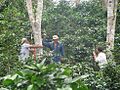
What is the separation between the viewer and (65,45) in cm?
1445

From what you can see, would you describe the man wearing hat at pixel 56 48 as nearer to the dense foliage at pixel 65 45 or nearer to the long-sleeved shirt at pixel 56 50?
the long-sleeved shirt at pixel 56 50

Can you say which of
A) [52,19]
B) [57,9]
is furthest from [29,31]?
[57,9]

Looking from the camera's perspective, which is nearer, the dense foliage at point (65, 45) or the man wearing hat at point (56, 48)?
the dense foliage at point (65, 45)

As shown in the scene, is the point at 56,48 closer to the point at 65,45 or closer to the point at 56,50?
the point at 56,50

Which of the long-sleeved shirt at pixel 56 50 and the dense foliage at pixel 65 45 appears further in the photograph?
the long-sleeved shirt at pixel 56 50

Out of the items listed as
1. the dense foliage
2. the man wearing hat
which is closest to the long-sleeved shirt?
the man wearing hat

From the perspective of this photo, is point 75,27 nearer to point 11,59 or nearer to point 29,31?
point 29,31

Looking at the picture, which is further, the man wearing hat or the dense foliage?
the man wearing hat

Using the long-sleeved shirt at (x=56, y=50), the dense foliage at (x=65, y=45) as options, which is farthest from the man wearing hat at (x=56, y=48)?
the dense foliage at (x=65, y=45)

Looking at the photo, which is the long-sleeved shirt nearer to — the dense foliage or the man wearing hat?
the man wearing hat

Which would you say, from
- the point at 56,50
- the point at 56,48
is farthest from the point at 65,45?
the point at 56,50

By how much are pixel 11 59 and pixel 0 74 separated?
586 mm

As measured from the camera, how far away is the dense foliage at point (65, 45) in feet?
14.7

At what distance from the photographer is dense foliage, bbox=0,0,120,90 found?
4484 millimetres
